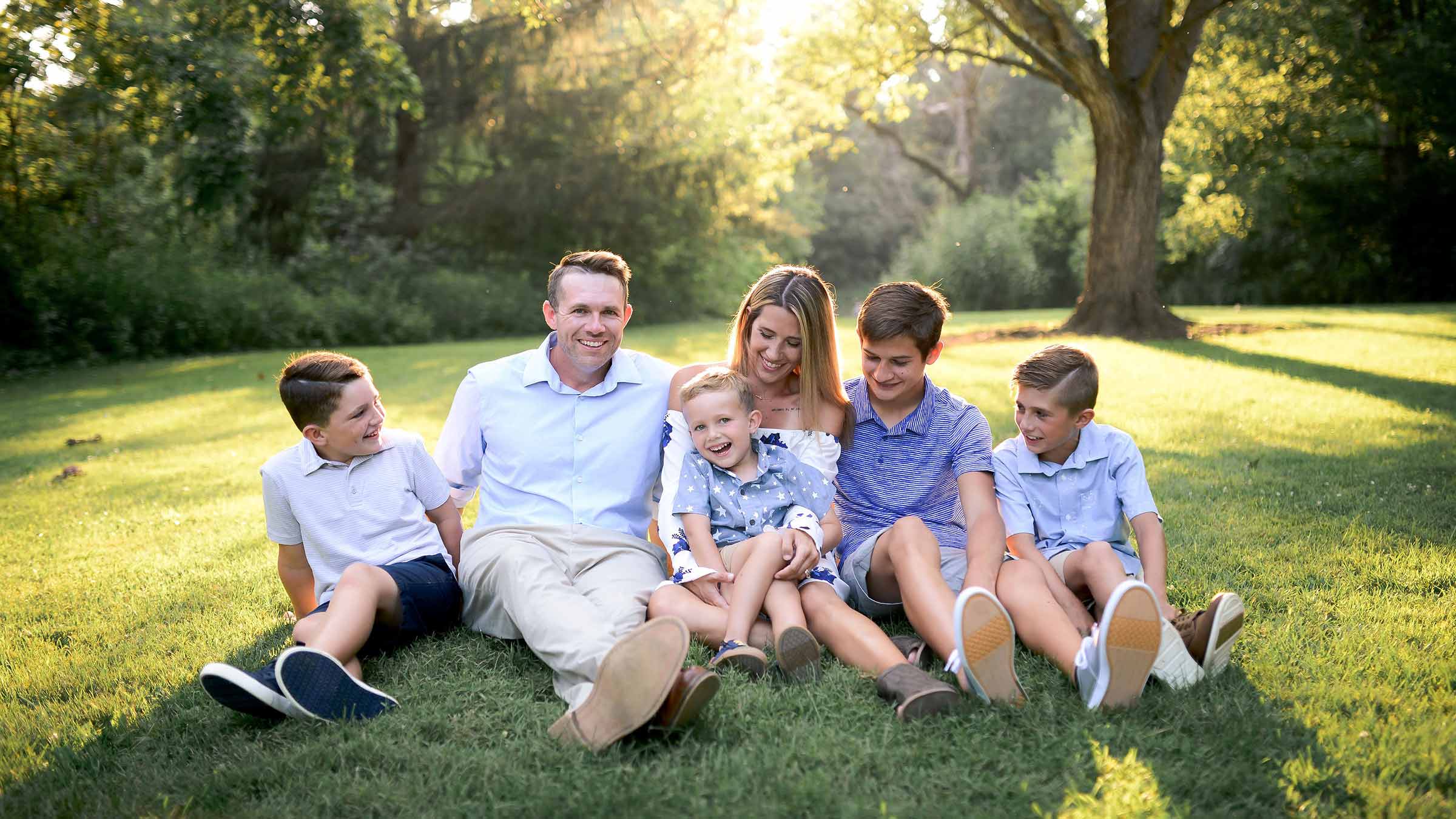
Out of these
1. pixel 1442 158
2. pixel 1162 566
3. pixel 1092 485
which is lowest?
pixel 1162 566

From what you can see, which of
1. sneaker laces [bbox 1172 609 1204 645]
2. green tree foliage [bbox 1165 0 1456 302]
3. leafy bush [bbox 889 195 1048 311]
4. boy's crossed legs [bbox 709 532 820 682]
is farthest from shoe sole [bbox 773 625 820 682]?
leafy bush [bbox 889 195 1048 311]

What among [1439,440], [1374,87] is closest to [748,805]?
[1439,440]

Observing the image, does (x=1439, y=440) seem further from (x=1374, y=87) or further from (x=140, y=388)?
(x=1374, y=87)

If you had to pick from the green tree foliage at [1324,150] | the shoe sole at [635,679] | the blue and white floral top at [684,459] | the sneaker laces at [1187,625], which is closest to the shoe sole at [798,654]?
the blue and white floral top at [684,459]

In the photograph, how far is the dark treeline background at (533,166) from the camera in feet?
47.6

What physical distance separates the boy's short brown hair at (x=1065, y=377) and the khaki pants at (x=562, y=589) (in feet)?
5.07

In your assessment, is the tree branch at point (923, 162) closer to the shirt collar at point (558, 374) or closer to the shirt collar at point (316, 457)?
the shirt collar at point (558, 374)

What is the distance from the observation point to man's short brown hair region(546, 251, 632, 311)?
12.4 ft

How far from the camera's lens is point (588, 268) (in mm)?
3781

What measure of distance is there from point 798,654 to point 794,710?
0.83 feet

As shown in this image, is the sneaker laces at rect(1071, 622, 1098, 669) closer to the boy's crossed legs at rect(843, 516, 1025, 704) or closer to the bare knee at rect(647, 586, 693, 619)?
the boy's crossed legs at rect(843, 516, 1025, 704)

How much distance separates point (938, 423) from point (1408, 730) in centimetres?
170

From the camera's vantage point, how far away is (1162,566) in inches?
132

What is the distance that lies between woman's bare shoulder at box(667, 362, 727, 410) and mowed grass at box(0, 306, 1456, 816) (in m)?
1.09
